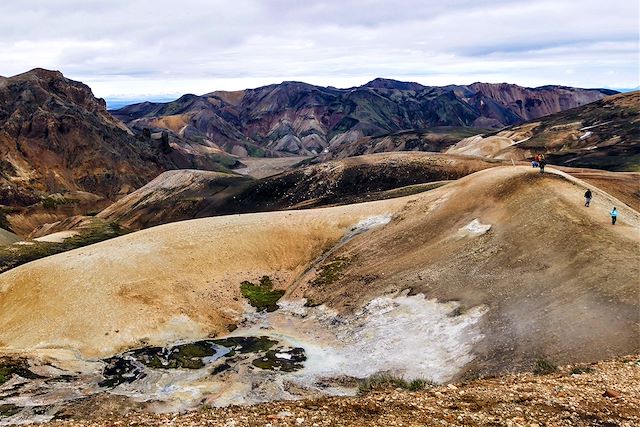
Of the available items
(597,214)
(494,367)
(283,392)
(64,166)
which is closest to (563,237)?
(597,214)

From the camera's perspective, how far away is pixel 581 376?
75.9 ft

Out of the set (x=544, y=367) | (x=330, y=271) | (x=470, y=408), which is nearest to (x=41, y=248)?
(x=330, y=271)

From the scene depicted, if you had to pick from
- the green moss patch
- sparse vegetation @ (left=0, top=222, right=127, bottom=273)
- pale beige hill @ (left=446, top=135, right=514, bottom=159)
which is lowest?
sparse vegetation @ (left=0, top=222, right=127, bottom=273)

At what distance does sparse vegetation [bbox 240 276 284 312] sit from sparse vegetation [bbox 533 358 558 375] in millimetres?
31355

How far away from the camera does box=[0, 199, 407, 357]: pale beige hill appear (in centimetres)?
4606

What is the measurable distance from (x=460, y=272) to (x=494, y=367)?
604 inches

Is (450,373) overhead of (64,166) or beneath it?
beneath

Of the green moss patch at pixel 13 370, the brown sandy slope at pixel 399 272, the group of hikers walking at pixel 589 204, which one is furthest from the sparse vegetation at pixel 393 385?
the green moss patch at pixel 13 370

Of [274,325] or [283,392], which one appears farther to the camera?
[274,325]

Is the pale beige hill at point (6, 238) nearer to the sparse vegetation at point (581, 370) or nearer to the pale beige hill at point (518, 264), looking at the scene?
the pale beige hill at point (518, 264)

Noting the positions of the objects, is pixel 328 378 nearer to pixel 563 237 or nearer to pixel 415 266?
pixel 415 266

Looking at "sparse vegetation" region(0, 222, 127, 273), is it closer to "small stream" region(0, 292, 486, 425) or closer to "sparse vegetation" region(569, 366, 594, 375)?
"small stream" region(0, 292, 486, 425)

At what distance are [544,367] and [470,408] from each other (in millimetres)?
8933

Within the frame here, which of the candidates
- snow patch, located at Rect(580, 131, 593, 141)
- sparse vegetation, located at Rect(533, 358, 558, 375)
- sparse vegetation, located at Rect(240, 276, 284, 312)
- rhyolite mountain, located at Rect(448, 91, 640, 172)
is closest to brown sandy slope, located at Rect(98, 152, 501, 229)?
rhyolite mountain, located at Rect(448, 91, 640, 172)
